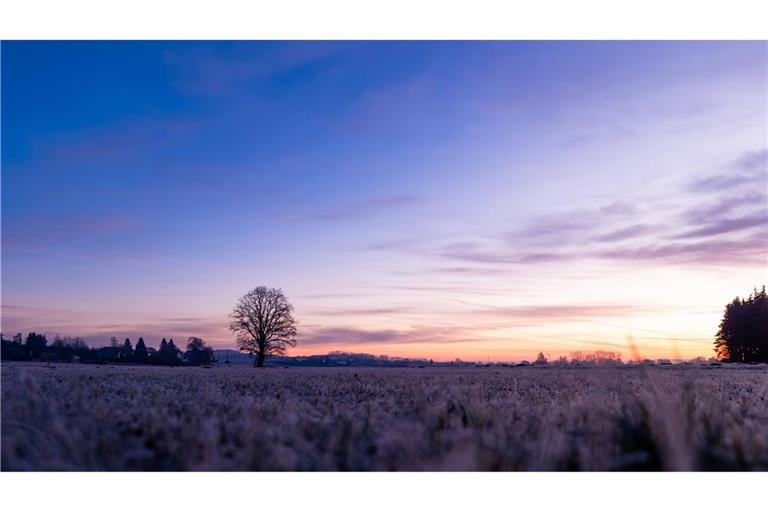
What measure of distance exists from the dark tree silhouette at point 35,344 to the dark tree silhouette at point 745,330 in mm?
111311

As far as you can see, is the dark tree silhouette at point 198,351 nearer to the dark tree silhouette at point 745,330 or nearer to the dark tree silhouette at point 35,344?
the dark tree silhouette at point 35,344

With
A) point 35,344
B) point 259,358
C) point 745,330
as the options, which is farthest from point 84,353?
point 745,330

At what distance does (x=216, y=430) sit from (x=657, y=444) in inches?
162

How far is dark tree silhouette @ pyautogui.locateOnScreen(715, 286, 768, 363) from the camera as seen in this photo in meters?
83.2

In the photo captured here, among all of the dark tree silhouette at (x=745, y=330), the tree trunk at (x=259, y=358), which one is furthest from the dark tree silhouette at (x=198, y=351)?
the dark tree silhouette at (x=745, y=330)

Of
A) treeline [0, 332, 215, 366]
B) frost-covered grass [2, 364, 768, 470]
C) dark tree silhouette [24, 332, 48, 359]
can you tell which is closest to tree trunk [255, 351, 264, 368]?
treeline [0, 332, 215, 366]

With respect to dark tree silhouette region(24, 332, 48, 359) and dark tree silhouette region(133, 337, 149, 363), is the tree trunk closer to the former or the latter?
dark tree silhouette region(133, 337, 149, 363)

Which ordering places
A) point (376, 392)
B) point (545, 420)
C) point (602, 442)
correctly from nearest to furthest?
point (602, 442)
point (545, 420)
point (376, 392)

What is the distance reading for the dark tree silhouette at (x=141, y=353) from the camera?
98625 mm

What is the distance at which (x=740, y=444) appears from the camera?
4.64m

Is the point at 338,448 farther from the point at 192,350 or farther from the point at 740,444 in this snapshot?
the point at 192,350

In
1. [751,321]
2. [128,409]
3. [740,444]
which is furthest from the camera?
[751,321]

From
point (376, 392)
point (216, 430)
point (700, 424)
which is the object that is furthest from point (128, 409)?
point (700, 424)

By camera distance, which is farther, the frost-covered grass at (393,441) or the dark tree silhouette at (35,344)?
the dark tree silhouette at (35,344)
